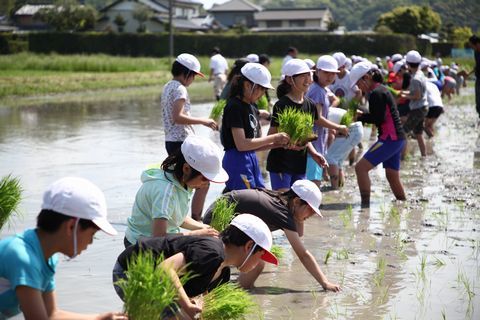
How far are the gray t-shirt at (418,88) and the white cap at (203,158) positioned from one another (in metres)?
9.88

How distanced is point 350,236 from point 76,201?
560 cm

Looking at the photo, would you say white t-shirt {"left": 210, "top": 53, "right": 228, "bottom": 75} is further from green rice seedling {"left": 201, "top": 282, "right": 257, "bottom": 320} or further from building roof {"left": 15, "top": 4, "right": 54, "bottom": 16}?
building roof {"left": 15, "top": 4, "right": 54, "bottom": 16}

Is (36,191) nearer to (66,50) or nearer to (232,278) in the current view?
(232,278)

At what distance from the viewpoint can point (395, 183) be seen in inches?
441

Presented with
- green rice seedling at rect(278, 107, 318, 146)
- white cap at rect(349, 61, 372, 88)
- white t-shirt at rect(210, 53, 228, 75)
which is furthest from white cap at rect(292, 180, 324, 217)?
white t-shirt at rect(210, 53, 228, 75)

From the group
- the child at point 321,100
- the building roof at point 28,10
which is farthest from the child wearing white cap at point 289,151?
the building roof at point 28,10

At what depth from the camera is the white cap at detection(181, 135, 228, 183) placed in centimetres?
539

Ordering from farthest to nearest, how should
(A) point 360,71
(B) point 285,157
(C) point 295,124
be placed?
(A) point 360,71 → (B) point 285,157 → (C) point 295,124

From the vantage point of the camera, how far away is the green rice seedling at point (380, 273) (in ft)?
24.4

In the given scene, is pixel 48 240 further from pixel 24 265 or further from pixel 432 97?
pixel 432 97

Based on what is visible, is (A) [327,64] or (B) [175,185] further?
(A) [327,64]

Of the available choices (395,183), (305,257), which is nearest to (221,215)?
(305,257)

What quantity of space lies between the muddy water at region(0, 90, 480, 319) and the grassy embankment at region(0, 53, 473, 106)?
10986mm

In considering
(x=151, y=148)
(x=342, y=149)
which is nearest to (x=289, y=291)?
(x=342, y=149)
